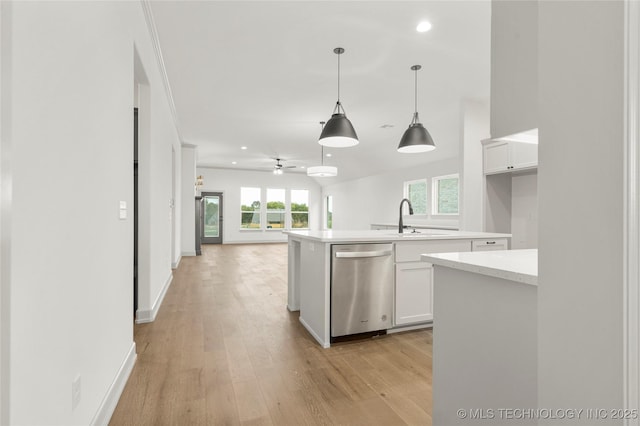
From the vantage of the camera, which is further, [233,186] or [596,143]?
[233,186]

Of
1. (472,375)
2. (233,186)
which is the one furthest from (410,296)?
(233,186)

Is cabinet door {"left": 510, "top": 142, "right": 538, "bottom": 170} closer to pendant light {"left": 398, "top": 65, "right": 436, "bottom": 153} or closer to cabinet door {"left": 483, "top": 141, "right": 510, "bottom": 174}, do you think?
cabinet door {"left": 483, "top": 141, "right": 510, "bottom": 174}

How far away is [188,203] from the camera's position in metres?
8.43

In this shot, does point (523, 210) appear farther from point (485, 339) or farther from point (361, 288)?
point (485, 339)

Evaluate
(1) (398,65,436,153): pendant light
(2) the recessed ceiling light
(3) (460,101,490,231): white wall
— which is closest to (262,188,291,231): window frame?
(3) (460,101,490,231): white wall

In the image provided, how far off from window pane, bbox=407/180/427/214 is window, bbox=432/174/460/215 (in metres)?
0.41

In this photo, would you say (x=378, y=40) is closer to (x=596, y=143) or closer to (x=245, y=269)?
(x=596, y=143)

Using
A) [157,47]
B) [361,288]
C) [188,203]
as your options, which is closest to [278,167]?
[188,203]
